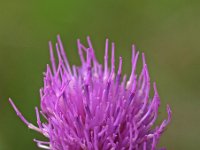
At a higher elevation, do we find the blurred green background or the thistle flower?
the blurred green background

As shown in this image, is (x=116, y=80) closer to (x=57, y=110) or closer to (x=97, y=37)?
(x=57, y=110)

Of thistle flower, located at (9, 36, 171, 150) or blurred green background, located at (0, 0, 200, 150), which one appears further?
blurred green background, located at (0, 0, 200, 150)

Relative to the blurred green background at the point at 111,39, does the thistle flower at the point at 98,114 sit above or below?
below

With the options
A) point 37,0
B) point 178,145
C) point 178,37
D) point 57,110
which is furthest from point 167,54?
point 57,110

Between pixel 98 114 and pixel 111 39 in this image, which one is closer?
pixel 98 114

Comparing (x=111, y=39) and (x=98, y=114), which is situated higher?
(x=111, y=39)
